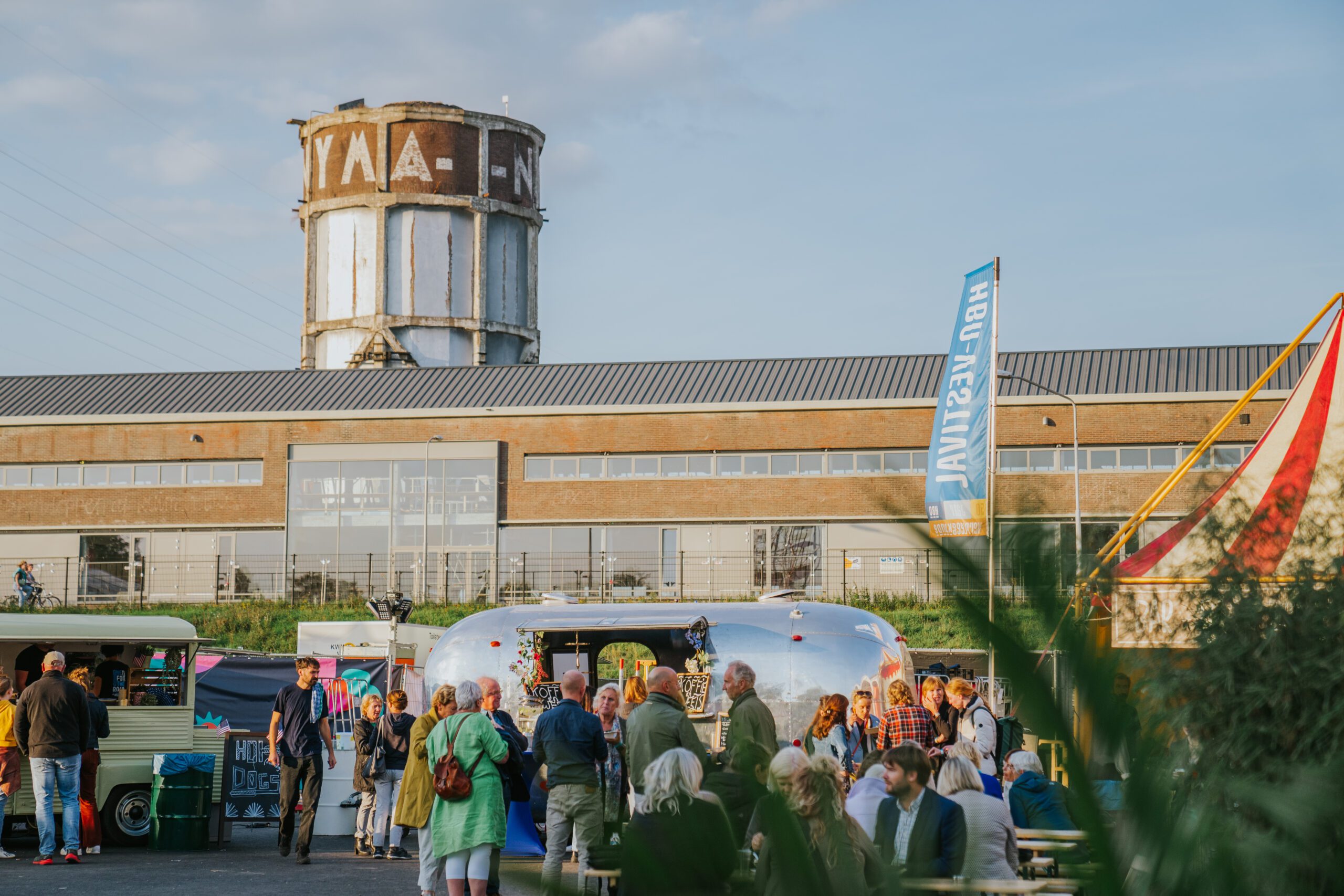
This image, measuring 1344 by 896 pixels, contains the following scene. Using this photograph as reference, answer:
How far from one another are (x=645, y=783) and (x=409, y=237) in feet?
184

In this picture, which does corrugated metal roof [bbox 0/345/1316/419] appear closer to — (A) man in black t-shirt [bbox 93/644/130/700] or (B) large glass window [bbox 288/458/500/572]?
(B) large glass window [bbox 288/458/500/572]

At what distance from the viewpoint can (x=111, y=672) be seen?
14883mm

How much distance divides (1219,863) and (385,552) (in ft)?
145

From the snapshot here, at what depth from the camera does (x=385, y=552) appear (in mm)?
44406

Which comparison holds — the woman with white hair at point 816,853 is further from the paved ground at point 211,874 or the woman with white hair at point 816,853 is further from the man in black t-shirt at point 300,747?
the man in black t-shirt at point 300,747

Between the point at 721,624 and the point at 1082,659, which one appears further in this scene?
the point at 721,624

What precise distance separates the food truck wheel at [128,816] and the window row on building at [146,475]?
3169cm

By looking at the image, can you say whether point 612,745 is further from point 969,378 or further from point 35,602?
point 35,602

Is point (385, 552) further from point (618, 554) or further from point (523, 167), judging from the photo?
point (523, 167)

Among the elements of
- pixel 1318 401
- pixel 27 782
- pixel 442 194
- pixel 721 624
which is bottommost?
pixel 27 782

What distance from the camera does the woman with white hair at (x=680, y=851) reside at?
1566 mm

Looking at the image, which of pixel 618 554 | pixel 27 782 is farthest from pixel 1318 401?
pixel 618 554

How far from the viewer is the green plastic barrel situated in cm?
Answer: 1380

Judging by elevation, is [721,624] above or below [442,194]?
below
